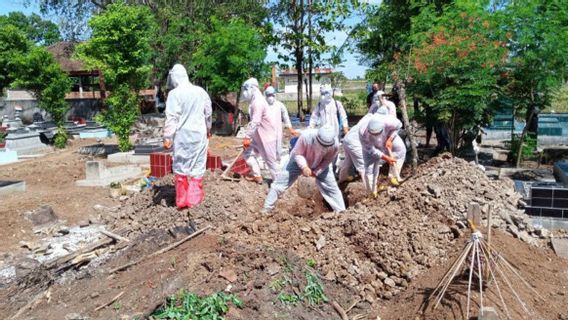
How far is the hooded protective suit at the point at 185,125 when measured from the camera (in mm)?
6395

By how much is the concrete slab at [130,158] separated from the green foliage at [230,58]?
531 centimetres

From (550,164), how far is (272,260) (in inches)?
330

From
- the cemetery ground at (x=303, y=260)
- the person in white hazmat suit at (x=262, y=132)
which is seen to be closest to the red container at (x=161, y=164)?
the person in white hazmat suit at (x=262, y=132)

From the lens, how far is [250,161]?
25.4ft

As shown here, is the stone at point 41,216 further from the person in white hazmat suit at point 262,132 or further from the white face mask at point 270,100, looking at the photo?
the white face mask at point 270,100

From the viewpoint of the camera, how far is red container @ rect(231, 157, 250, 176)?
8273 mm

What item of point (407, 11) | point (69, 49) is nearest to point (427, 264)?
point (407, 11)

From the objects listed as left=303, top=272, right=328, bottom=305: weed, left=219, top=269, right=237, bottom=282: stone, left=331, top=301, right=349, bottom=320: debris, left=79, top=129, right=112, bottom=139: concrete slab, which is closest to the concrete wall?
left=79, top=129, right=112, bottom=139: concrete slab

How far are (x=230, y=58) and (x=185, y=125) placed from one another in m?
9.68

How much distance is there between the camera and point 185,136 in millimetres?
6465

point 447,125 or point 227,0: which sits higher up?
point 227,0

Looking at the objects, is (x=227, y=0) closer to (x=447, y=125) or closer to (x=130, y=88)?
(x=130, y=88)

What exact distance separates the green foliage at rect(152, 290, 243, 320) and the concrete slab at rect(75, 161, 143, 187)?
5.94m

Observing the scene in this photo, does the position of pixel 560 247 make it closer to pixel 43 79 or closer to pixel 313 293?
pixel 313 293
